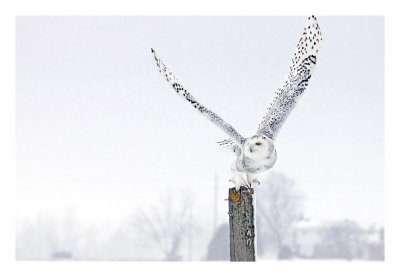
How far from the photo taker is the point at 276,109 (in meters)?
4.81

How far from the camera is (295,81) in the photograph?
16.4 feet

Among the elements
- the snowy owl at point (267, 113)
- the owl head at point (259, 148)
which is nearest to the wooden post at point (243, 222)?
the snowy owl at point (267, 113)

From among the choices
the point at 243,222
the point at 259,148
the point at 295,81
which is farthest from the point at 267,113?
the point at 243,222

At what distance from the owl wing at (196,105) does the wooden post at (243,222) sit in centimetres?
40

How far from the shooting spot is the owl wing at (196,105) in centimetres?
462

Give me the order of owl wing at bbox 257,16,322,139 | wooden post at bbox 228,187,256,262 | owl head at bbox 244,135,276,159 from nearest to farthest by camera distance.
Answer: owl head at bbox 244,135,276,159 < wooden post at bbox 228,187,256,262 < owl wing at bbox 257,16,322,139

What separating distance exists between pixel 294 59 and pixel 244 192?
1.31m

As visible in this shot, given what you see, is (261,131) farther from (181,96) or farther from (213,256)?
(213,256)

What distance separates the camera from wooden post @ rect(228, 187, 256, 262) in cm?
459

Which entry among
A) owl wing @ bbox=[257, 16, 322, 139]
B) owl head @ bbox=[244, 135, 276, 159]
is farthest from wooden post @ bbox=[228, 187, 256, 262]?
owl wing @ bbox=[257, 16, 322, 139]

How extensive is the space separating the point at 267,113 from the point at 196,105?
0.60m

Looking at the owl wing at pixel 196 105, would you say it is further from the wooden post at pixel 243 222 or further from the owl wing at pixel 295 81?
the wooden post at pixel 243 222

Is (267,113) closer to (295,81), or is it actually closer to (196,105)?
(295,81)

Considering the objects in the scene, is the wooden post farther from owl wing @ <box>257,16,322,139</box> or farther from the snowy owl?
owl wing @ <box>257,16,322,139</box>
